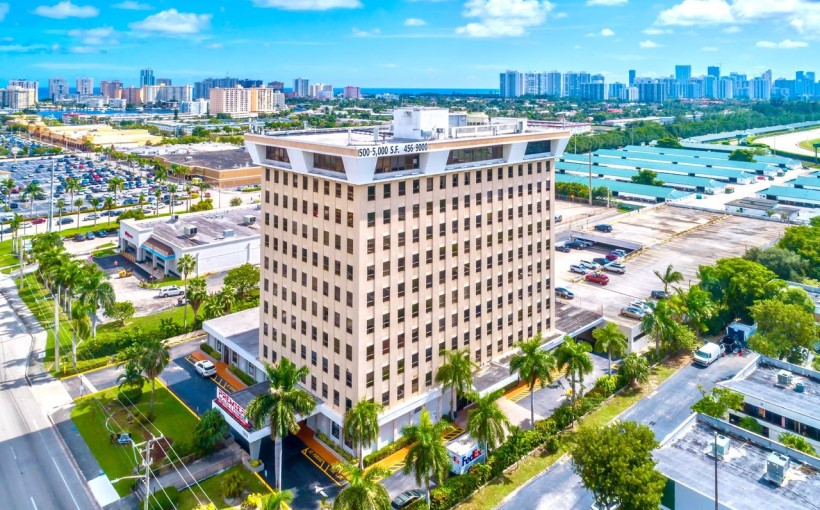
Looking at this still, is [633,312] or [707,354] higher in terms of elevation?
[633,312]

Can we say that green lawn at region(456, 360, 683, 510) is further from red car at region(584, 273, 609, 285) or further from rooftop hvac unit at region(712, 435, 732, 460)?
red car at region(584, 273, 609, 285)

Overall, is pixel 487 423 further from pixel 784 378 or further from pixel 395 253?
pixel 784 378

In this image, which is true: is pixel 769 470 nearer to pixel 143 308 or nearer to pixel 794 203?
pixel 143 308

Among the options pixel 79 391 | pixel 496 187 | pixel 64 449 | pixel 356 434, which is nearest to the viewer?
pixel 356 434

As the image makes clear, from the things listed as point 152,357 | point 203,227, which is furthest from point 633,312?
Result: point 203,227

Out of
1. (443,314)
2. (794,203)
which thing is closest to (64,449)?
(443,314)

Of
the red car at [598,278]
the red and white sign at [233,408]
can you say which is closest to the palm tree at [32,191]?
the red and white sign at [233,408]
